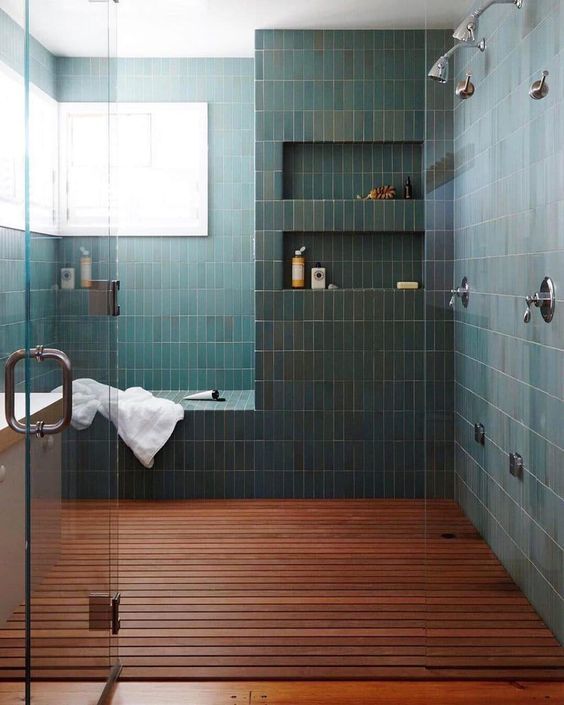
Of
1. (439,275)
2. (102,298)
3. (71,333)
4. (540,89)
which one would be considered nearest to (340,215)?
(439,275)

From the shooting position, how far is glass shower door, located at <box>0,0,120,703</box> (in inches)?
81.9

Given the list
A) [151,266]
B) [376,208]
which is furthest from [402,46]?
[151,266]

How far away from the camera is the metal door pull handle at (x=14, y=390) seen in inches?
82.4

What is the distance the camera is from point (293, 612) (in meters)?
3.35

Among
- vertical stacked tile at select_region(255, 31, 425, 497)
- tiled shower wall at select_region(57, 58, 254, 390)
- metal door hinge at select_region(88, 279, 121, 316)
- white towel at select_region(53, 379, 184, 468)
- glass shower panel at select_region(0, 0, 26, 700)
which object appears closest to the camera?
glass shower panel at select_region(0, 0, 26, 700)

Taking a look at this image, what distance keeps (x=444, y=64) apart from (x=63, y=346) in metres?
1.37

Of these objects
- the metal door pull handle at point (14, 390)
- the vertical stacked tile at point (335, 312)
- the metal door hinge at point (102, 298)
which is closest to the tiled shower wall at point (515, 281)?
the metal door hinge at point (102, 298)

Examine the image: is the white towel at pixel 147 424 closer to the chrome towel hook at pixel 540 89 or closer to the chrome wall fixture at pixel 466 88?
the chrome wall fixture at pixel 466 88

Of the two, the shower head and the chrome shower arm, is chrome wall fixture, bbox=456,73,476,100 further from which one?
the chrome shower arm

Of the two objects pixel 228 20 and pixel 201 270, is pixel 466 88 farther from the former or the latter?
pixel 201 270

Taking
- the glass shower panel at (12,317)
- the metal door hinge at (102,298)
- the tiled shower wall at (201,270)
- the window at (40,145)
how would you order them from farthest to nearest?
the tiled shower wall at (201,270) → the metal door hinge at (102,298) → the glass shower panel at (12,317) → the window at (40,145)

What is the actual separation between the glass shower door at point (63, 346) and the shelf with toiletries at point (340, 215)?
95.2 inches

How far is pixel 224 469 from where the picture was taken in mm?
5129

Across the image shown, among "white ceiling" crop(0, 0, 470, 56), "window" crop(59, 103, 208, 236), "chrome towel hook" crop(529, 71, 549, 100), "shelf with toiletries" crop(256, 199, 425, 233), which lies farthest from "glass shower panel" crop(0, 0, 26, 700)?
"window" crop(59, 103, 208, 236)
